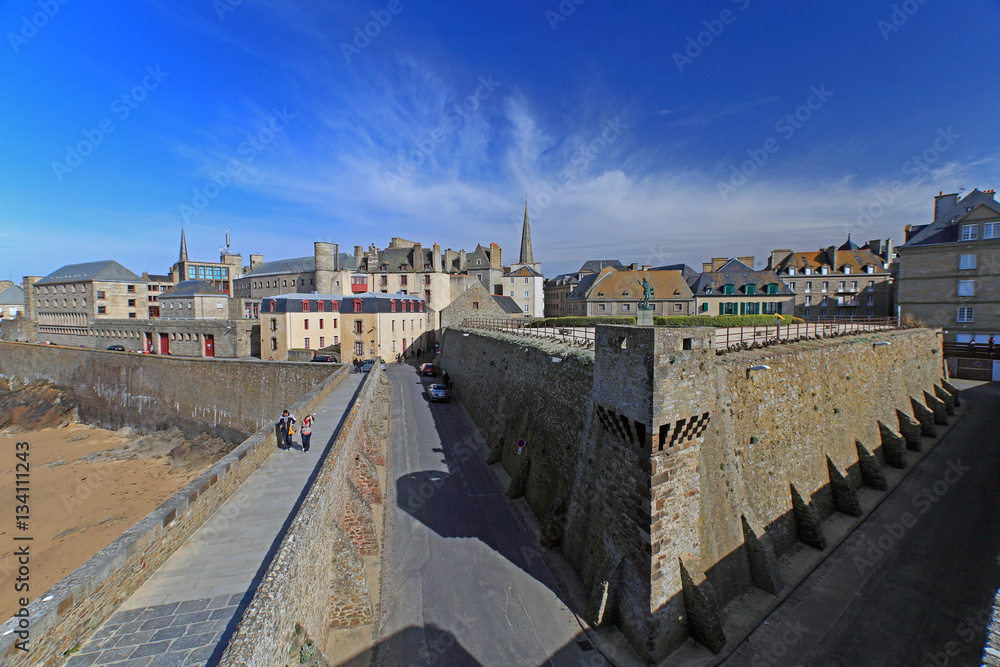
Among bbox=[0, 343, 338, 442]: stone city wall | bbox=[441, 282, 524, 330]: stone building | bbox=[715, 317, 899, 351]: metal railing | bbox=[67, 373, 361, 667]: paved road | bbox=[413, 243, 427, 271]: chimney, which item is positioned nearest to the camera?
bbox=[67, 373, 361, 667]: paved road

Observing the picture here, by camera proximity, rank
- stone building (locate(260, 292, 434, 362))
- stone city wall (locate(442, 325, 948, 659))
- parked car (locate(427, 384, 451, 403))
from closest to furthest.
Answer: stone city wall (locate(442, 325, 948, 659))
parked car (locate(427, 384, 451, 403))
stone building (locate(260, 292, 434, 362))

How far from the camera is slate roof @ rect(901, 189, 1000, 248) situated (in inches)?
1313

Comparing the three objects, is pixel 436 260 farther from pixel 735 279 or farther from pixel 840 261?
pixel 840 261

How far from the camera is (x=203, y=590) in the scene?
7496 mm

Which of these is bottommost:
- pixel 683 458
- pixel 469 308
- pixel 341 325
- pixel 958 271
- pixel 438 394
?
pixel 438 394

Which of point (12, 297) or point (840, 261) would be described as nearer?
point (840, 261)

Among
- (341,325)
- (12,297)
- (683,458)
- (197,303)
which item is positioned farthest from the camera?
(12,297)

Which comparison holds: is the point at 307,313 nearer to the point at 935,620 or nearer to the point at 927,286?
the point at 935,620

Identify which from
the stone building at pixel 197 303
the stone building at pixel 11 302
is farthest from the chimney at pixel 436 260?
the stone building at pixel 11 302

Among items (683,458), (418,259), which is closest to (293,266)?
(418,259)

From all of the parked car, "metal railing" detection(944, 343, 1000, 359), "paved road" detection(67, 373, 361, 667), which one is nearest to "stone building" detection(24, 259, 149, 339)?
the parked car

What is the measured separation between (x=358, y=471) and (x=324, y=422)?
4.60 m

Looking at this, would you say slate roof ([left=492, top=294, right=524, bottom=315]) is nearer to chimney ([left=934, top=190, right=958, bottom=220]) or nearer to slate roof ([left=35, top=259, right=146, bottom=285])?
chimney ([left=934, top=190, right=958, bottom=220])

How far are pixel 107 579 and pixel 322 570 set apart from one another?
365 centimetres
